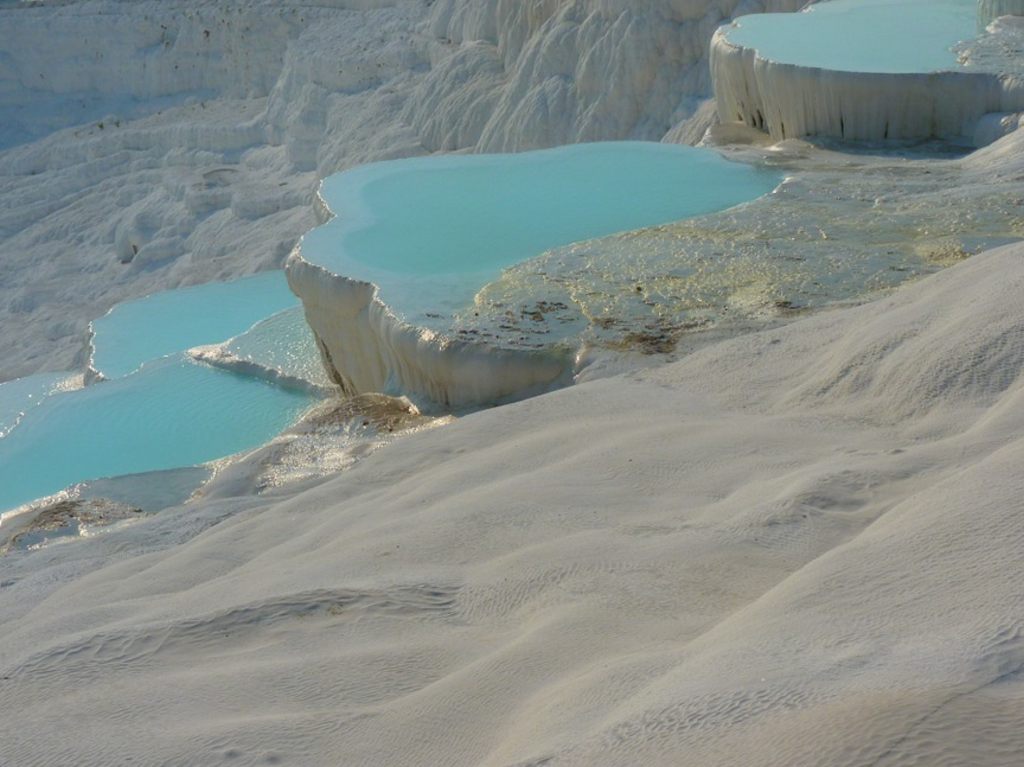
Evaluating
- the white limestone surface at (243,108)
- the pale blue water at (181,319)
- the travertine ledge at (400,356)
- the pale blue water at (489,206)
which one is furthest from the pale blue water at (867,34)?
the pale blue water at (181,319)

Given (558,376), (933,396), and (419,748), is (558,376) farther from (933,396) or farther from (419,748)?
(419,748)

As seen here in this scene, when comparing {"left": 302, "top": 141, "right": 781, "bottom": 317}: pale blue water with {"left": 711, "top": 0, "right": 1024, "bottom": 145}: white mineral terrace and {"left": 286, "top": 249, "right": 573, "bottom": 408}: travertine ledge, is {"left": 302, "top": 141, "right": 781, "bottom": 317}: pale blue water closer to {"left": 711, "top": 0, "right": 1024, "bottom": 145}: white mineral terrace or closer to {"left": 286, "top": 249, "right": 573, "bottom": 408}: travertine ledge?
{"left": 286, "top": 249, "right": 573, "bottom": 408}: travertine ledge

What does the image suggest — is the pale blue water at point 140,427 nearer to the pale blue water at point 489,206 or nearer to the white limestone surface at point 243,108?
the pale blue water at point 489,206

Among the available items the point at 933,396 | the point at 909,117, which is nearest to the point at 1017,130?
the point at 909,117

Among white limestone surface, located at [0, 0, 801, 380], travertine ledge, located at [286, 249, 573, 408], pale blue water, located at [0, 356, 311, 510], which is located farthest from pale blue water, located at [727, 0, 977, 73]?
pale blue water, located at [0, 356, 311, 510]

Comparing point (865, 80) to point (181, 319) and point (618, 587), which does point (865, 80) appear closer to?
point (618, 587)

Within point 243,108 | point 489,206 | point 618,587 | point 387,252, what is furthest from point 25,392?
point 243,108
